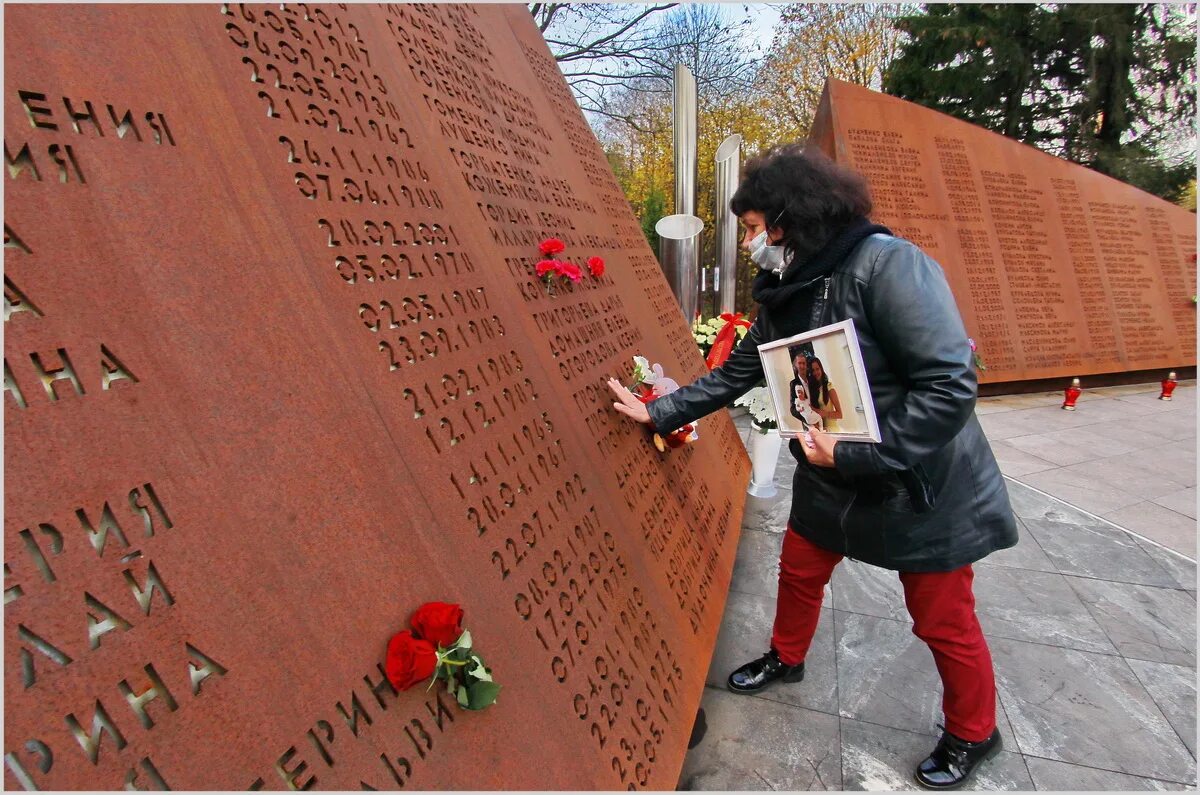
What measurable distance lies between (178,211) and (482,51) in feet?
6.68

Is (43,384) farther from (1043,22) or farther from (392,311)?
(1043,22)

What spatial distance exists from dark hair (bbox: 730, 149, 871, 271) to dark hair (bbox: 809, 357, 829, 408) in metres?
0.33

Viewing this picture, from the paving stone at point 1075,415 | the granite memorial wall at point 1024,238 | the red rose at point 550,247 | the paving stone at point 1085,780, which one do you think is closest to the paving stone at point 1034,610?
the paving stone at point 1085,780

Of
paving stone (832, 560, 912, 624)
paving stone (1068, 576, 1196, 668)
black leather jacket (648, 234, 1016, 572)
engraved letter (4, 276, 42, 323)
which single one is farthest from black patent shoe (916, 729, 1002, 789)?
engraved letter (4, 276, 42, 323)

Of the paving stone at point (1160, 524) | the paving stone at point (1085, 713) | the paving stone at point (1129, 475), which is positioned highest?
the paving stone at point (1085, 713)

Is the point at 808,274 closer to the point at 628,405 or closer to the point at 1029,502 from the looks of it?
the point at 628,405

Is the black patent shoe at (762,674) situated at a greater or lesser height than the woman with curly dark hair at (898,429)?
lesser

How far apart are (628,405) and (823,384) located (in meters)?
0.70

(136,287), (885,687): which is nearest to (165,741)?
(136,287)

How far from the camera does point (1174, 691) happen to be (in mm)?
2354

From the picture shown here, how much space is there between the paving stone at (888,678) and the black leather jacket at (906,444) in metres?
0.73

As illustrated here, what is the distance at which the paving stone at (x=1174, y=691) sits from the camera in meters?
2.17

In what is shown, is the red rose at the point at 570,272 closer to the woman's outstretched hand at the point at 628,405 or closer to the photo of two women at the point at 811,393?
the woman's outstretched hand at the point at 628,405

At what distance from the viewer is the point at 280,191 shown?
112 cm
